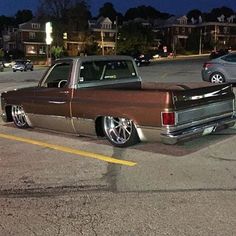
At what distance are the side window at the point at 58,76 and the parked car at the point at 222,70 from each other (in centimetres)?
1006

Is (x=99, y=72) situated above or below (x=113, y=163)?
above

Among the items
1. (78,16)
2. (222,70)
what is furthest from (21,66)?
(222,70)

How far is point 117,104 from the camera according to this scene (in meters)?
8.02

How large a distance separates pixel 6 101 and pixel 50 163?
3.74m

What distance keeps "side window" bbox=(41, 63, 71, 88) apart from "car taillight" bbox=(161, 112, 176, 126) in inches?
91.9

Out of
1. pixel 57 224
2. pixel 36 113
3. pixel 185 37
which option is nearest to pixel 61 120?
pixel 36 113

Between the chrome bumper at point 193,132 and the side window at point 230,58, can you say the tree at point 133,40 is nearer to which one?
the side window at point 230,58

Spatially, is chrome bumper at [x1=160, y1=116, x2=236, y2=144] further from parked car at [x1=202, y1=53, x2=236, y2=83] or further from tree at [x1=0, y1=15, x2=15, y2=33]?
tree at [x1=0, y1=15, x2=15, y2=33]

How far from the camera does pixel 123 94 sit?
795cm

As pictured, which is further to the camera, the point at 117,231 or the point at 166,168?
the point at 166,168

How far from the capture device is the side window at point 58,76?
30.1 feet

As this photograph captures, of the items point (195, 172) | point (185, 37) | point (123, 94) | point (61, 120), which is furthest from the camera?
point (185, 37)

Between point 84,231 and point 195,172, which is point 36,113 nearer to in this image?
point 195,172

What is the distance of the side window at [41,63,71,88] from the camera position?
916cm
